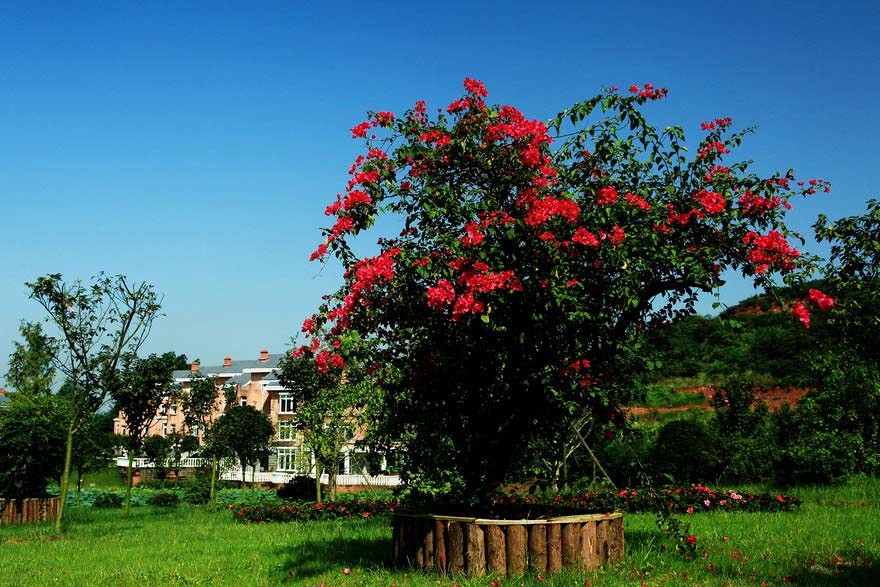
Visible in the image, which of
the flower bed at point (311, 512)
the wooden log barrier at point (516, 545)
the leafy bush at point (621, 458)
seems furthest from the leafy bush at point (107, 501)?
the wooden log barrier at point (516, 545)

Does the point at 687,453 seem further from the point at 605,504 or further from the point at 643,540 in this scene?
the point at 643,540

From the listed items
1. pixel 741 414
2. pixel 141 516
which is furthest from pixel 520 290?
pixel 741 414

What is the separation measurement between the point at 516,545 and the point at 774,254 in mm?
4061

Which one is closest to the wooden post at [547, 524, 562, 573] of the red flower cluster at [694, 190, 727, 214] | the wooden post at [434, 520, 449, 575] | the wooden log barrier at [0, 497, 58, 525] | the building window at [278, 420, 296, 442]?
the wooden post at [434, 520, 449, 575]

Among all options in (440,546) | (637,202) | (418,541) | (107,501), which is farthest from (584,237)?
(107,501)

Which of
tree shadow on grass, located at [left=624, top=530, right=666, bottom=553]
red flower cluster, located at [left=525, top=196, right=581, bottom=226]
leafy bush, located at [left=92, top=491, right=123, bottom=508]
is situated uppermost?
red flower cluster, located at [left=525, top=196, right=581, bottom=226]

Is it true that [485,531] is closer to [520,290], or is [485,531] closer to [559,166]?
[520,290]

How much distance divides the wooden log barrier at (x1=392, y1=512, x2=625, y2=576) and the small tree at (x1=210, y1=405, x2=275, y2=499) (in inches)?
914

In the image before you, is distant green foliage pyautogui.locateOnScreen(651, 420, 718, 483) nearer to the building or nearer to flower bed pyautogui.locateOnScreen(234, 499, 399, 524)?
flower bed pyautogui.locateOnScreen(234, 499, 399, 524)

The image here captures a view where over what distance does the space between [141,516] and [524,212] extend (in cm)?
1763

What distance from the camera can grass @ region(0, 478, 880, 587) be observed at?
838 cm

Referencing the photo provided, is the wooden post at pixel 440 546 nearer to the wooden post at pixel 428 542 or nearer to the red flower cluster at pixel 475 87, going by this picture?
the wooden post at pixel 428 542

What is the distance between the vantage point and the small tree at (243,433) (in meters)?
31.6

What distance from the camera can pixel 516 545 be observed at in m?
8.22
